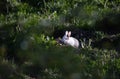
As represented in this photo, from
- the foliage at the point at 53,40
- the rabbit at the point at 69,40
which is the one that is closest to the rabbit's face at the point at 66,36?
the rabbit at the point at 69,40

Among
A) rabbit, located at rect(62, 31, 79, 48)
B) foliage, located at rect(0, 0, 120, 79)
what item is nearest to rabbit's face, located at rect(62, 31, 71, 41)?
rabbit, located at rect(62, 31, 79, 48)

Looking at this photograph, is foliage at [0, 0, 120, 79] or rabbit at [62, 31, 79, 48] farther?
rabbit at [62, 31, 79, 48]

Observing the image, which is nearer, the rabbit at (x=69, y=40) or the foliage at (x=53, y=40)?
the foliage at (x=53, y=40)

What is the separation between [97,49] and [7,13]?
2253mm

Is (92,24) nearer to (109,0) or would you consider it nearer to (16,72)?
(109,0)

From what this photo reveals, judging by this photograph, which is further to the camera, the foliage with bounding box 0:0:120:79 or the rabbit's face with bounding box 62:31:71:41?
the rabbit's face with bounding box 62:31:71:41

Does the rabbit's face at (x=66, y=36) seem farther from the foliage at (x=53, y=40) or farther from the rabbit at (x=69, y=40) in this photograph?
the foliage at (x=53, y=40)

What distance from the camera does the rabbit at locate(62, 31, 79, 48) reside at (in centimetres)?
695

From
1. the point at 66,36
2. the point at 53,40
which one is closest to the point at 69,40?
the point at 66,36

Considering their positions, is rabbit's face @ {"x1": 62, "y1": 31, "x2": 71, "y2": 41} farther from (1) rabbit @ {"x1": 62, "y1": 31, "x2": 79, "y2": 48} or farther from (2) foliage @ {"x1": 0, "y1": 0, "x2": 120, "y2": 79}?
(2) foliage @ {"x1": 0, "y1": 0, "x2": 120, "y2": 79}

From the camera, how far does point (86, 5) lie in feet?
27.5

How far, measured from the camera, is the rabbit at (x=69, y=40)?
22.8ft

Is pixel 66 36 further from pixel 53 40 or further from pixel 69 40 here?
pixel 53 40

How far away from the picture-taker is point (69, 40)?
7012mm
